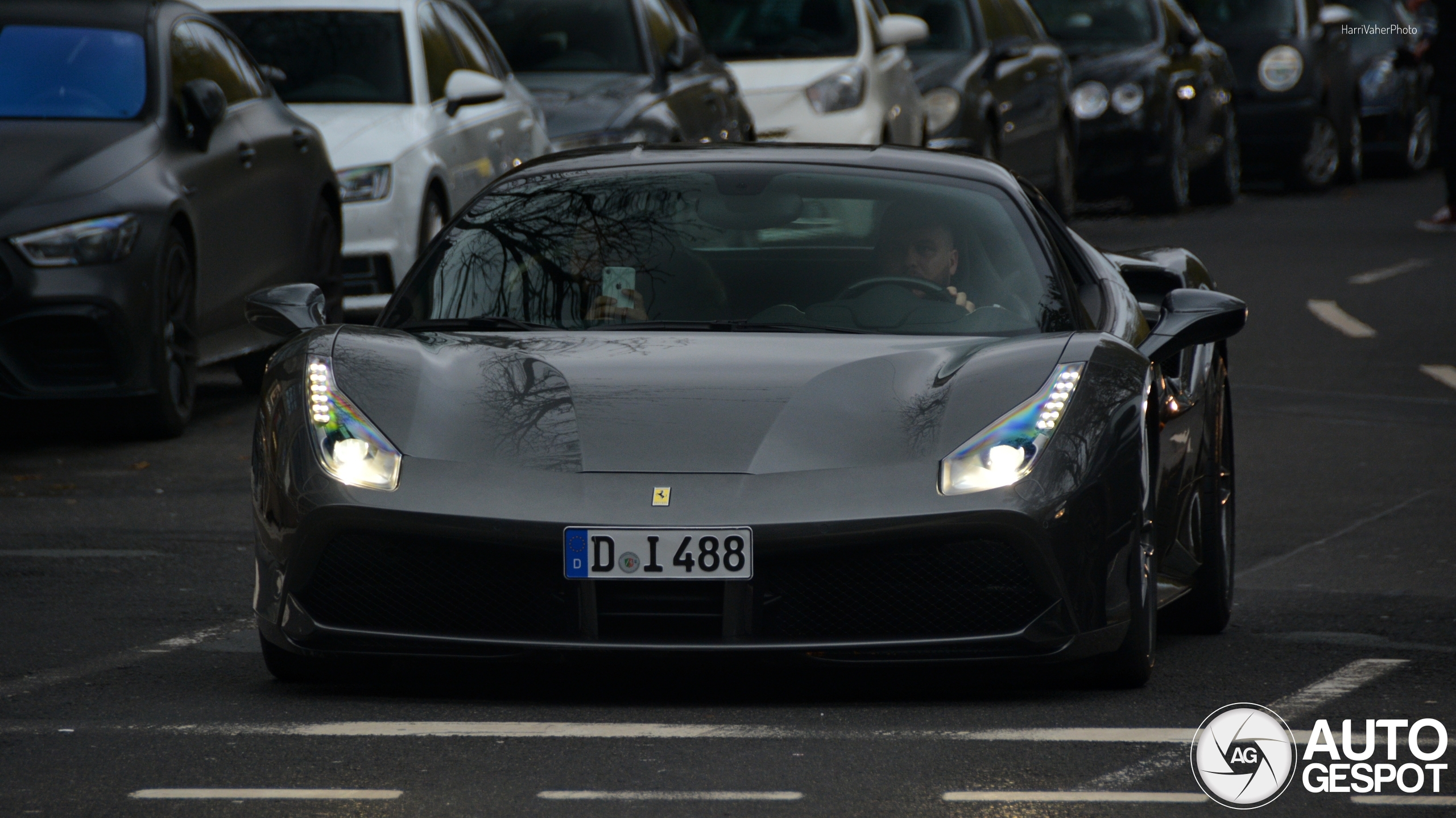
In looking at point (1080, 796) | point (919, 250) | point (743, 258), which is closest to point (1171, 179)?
point (919, 250)

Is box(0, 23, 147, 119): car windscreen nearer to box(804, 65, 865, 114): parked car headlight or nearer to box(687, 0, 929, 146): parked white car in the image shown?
box(687, 0, 929, 146): parked white car

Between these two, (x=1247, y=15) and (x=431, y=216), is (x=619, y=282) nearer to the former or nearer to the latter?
(x=431, y=216)

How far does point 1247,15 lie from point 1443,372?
13087 millimetres

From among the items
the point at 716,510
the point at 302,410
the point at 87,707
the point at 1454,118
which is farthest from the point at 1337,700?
the point at 1454,118

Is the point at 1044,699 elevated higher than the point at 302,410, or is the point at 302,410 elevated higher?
the point at 302,410

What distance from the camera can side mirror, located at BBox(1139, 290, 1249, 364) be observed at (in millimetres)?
6031

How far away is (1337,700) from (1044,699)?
599mm

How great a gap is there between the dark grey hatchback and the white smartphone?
3.86 m

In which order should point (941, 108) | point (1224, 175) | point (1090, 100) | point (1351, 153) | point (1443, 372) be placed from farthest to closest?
point (1351, 153), point (1224, 175), point (1090, 100), point (941, 108), point (1443, 372)

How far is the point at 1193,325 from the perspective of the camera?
19.9 ft

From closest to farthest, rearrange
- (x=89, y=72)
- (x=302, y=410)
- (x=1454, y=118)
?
(x=302, y=410) → (x=89, y=72) → (x=1454, y=118)

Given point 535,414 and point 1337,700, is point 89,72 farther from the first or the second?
point 1337,700

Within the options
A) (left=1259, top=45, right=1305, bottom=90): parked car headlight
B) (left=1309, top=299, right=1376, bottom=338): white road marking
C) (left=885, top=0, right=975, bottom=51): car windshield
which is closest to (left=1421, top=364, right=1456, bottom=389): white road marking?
(left=1309, top=299, right=1376, bottom=338): white road marking

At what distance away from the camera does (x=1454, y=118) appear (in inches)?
768
